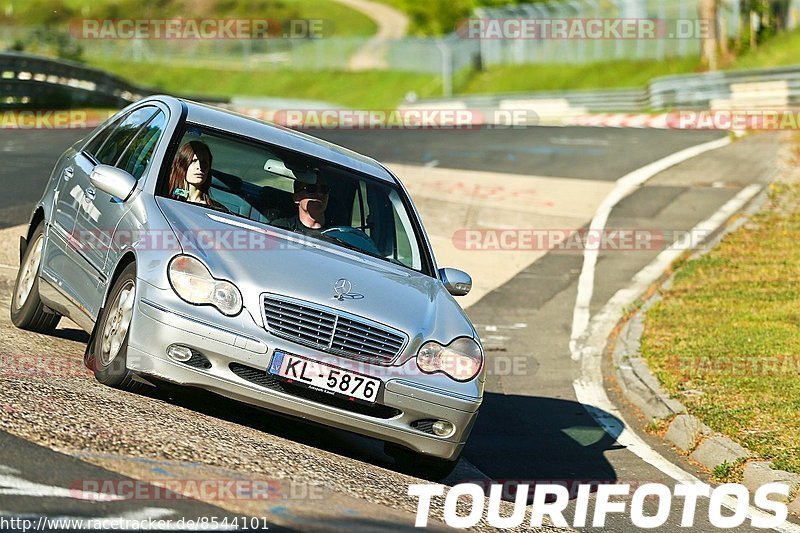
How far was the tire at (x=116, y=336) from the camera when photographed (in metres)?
7.32

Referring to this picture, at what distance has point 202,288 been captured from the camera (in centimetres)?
717

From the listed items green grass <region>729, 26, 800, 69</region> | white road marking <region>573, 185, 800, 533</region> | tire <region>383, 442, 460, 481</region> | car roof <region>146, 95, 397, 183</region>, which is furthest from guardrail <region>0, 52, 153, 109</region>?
tire <region>383, 442, 460, 481</region>

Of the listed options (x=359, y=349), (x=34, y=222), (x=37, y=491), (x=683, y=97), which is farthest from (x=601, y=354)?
(x=683, y=97)

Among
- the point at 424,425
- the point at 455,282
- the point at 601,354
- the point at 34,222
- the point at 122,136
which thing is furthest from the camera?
the point at 601,354

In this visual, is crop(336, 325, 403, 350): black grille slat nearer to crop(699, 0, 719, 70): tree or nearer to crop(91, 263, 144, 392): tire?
crop(91, 263, 144, 392): tire

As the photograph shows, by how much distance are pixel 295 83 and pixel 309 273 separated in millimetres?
73344

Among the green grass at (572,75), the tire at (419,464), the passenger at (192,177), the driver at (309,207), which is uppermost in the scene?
the passenger at (192,177)

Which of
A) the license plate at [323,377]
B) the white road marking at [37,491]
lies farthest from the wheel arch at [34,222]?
the white road marking at [37,491]

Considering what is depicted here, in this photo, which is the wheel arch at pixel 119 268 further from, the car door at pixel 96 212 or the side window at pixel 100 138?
the side window at pixel 100 138

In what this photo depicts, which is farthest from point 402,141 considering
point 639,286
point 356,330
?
point 356,330

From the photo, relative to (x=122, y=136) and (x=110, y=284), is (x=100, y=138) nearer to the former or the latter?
(x=122, y=136)

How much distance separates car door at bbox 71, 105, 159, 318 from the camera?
26.5ft

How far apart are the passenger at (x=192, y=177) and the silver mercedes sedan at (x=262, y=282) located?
0.4 inches

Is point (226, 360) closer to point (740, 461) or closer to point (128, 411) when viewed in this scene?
point (128, 411)
